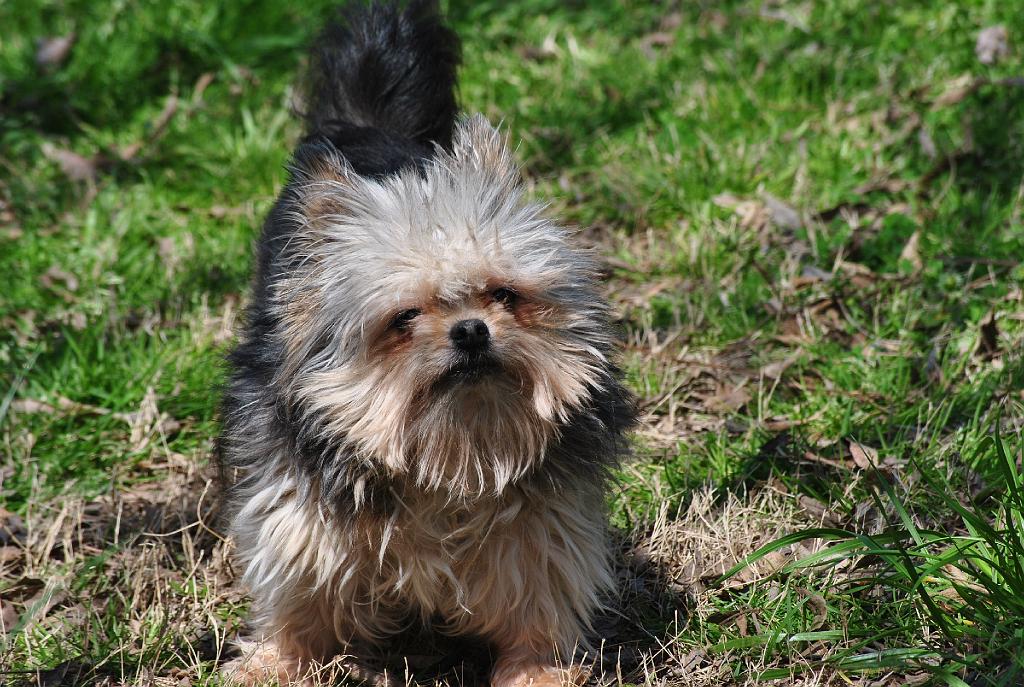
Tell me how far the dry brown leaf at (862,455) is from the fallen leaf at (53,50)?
16.9ft

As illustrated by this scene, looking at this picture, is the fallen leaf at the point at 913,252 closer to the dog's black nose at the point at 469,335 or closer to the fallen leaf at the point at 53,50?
the dog's black nose at the point at 469,335

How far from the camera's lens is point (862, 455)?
4.30 meters

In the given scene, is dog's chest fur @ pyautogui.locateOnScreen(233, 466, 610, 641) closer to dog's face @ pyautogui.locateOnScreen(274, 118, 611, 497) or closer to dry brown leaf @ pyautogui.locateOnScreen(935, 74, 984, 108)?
dog's face @ pyautogui.locateOnScreen(274, 118, 611, 497)

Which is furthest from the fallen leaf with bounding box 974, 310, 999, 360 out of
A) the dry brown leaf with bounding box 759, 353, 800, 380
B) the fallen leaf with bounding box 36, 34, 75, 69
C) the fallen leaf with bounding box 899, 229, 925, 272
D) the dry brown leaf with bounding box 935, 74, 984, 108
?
the fallen leaf with bounding box 36, 34, 75, 69

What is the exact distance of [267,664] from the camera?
373cm

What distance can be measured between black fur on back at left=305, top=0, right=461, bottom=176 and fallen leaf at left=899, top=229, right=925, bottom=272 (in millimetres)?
2089

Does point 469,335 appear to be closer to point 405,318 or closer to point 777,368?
point 405,318

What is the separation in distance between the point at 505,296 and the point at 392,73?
156cm

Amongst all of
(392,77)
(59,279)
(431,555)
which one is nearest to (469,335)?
(431,555)

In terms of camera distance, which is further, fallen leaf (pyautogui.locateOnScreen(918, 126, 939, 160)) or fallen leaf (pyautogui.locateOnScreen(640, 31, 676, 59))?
fallen leaf (pyautogui.locateOnScreen(640, 31, 676, 59))

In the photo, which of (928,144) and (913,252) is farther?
(928,144)

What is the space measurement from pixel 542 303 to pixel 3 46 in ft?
17.3

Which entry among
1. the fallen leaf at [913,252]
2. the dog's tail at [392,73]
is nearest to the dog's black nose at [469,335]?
the dog's tail at [392,73]

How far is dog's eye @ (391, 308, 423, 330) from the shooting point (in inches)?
125
